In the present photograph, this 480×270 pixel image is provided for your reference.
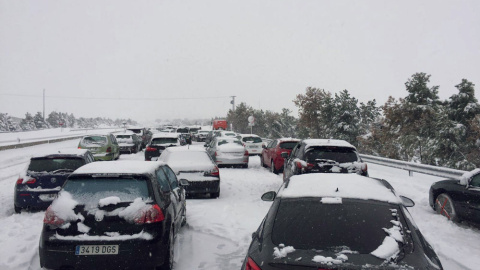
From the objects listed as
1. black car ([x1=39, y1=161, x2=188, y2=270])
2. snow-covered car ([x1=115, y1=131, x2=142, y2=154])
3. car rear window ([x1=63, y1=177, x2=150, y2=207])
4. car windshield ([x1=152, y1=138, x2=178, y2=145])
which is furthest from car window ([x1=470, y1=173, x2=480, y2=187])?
snow-covered car ([x1=115, y1=131, x2=142, y2=154])

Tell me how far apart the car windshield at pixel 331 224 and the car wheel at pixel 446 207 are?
19.4 feet

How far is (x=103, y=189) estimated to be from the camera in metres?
4.91

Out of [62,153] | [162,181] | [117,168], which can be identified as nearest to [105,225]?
[117,168]

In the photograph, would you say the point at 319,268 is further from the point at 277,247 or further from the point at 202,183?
the point at 202,183

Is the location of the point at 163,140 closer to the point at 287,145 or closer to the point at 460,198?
the point at 287,145

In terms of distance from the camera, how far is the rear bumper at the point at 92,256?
182 inches

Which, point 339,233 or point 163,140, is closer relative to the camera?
point 339,233

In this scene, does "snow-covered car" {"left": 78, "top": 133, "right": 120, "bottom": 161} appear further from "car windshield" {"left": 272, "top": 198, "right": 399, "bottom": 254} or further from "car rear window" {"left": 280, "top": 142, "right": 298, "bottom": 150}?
"car windshield" {"left": 272, "top": 198, "right": 399, "bottom": 254}

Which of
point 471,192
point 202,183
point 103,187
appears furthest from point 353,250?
point 202,183

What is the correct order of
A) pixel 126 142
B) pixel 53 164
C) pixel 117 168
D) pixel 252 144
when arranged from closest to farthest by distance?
1. pixel 117 168
2. pixel 53 164
3. pixel 252 144
4. pixel 126 142

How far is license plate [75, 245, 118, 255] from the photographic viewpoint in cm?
462

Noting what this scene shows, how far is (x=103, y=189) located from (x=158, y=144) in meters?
13.7

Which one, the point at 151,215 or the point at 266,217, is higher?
the point at 266,217

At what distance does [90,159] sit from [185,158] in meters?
2.55
